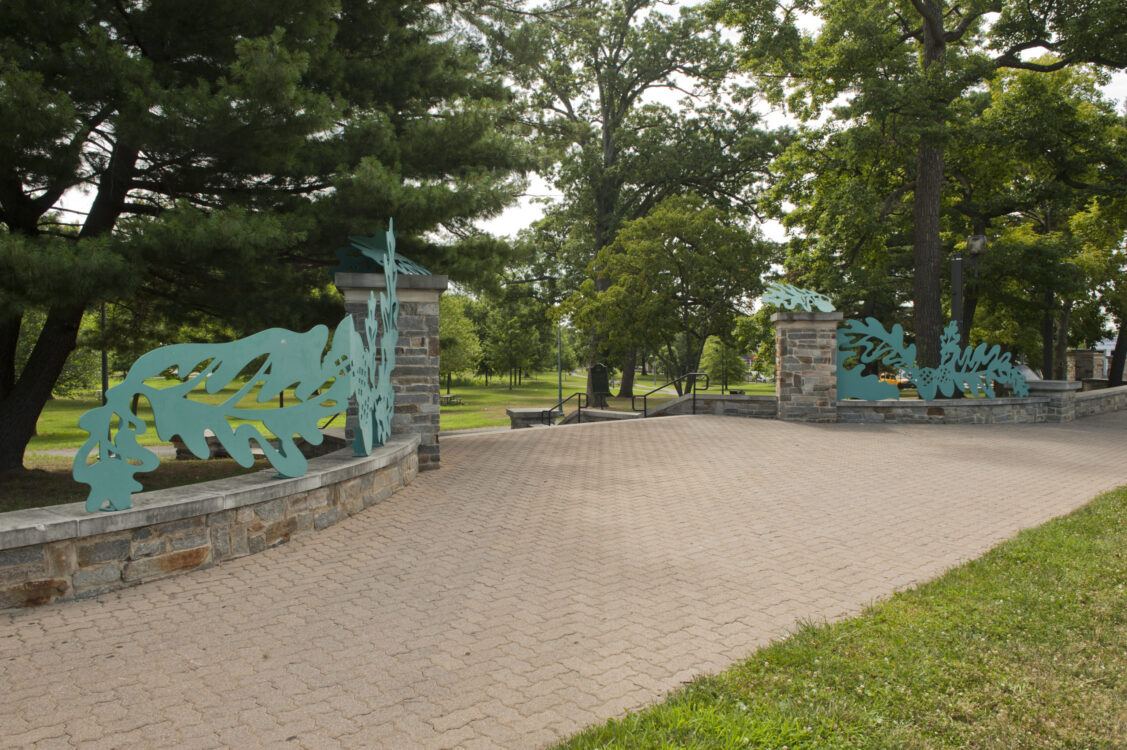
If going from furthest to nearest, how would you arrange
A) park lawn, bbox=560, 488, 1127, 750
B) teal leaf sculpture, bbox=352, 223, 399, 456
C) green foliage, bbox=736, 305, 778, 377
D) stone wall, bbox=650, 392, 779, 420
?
green foliage, bbox=736, 305, 778, 377 < stone wall, bbox=650, 392, 779, 420 < teal leaf sculpture, bbox=352, 223, 399, 456 < park lawn, bbox=560, 488, 1127, 750

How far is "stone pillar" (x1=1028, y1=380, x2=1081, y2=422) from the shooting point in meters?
13.9

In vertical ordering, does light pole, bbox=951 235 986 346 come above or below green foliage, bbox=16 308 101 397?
above

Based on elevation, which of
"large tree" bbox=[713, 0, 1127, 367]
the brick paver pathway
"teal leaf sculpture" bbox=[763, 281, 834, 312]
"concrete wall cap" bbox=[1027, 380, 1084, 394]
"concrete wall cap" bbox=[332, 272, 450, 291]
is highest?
"large tree" bbox=[713, 0, 1127, 367]

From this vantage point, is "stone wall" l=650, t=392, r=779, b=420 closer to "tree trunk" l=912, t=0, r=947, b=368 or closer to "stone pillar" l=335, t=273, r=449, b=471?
"tree trunk" l=912, t=0, r=947, b=368

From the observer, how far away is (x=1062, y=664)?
2.88 metres

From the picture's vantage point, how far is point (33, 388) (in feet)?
27.1

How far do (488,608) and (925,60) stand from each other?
55.5 feet

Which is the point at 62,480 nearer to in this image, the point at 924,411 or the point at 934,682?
the point at 934,682

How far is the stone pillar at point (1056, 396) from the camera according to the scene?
13883mm

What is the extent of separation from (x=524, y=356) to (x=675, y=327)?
78.8 ft

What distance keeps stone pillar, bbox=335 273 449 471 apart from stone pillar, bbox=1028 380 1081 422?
1271 centimetres

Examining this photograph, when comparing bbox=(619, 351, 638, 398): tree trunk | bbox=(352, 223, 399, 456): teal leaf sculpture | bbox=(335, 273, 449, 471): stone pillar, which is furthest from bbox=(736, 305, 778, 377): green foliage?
bbox=(352, 223, 399, 456): teal leaf sculpture

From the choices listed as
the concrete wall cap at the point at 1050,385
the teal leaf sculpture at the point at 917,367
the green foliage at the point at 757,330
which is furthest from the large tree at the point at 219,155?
the concrete wall cap at the point at 1050,385

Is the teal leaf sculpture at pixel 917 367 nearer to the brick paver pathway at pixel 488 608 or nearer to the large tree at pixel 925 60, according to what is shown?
the large tree at pixel 925 60
